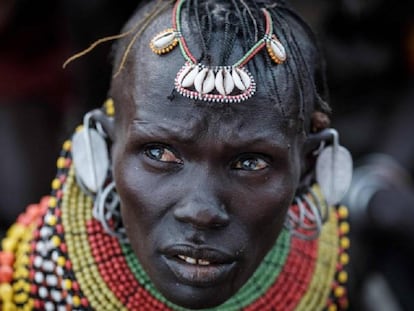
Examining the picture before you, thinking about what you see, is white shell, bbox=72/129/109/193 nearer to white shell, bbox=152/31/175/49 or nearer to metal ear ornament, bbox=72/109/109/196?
metal ear ornament, bbox=72/109/109/196

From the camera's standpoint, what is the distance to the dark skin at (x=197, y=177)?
263 cm

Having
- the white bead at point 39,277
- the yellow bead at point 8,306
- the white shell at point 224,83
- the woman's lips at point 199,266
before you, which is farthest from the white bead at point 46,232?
the white shell at point 224,83

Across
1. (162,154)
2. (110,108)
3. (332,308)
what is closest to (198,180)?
(162,154)

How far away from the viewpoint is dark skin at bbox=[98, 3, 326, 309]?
8.64 feet

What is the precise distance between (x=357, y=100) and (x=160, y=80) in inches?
108

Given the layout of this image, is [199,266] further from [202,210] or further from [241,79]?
[241,79]

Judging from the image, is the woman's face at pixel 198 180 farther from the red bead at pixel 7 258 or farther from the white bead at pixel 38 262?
the red bead at pixel 7 258

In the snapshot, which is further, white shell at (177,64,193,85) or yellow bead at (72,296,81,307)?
yellow bead at (72,296,81,307)

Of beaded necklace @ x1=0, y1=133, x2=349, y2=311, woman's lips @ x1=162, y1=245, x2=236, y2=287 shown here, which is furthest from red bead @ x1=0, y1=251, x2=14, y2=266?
woman's lips @ x1=162, y1=245, x2=236, y2=287

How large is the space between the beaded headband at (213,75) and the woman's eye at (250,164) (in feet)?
0.61

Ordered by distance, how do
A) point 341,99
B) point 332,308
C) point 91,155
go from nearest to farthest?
point 91,155
point 332,308
point 341,99

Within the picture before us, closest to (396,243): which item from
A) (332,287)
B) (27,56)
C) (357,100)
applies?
(357,100)

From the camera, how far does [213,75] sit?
2596 mm

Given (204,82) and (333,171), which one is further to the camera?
(333,171)
